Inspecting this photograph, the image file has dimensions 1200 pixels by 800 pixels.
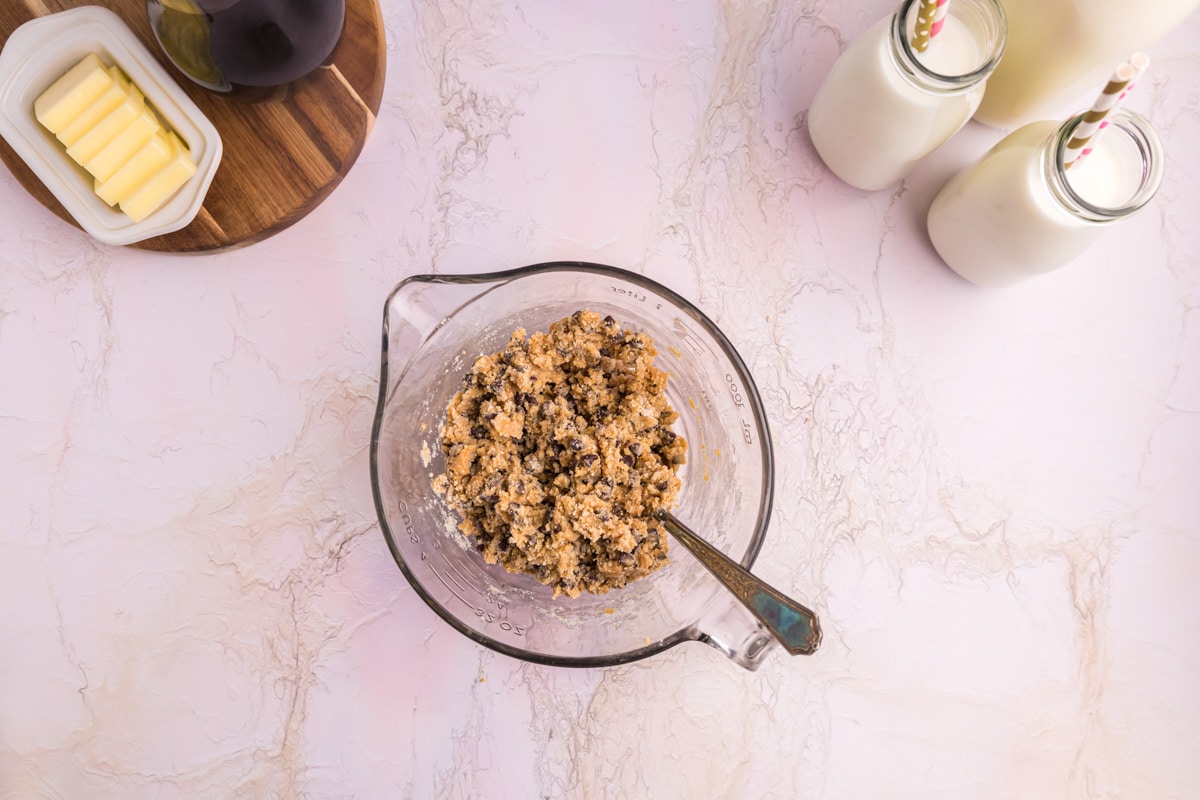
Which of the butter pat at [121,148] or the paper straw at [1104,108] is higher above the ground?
the paper straw at [1104,108]

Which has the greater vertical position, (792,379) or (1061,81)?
(1061,81)

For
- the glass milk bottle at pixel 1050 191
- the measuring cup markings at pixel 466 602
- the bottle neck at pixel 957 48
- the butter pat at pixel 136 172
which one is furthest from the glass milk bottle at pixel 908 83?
the butter pat at pixel 136 172

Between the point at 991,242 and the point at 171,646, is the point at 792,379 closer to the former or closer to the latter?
the point at 991,242

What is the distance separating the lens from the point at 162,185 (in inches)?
51.4

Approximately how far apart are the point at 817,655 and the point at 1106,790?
0.58 meters

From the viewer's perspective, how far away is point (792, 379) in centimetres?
147

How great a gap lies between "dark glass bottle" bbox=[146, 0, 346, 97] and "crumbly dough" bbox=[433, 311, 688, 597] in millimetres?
545

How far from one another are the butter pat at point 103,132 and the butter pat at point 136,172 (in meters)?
0.04

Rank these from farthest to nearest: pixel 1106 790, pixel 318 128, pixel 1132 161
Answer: pixel 1106 790 → pixel 318 128 → pixel 1132 161

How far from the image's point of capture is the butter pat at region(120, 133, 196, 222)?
130 centimetres

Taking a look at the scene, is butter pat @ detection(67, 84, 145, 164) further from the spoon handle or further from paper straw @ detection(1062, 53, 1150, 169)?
paper straw @ detection(1062, 53, 1150, 169)

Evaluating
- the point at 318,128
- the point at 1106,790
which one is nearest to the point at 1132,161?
the point at 1106,790

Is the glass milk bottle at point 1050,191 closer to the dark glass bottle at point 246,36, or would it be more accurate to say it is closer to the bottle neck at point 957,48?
the bottle neck at point 957,48

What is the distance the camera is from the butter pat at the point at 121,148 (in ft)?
4.19
